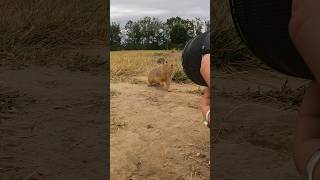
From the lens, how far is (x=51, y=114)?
2.50 metres

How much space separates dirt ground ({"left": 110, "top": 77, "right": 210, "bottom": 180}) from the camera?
1929 millimetres

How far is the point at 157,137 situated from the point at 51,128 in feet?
1.62

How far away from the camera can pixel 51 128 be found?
7.45ft

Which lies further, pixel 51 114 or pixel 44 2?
pixel 44 2

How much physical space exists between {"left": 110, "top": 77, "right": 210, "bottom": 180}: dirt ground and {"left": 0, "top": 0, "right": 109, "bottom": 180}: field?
0.29ft

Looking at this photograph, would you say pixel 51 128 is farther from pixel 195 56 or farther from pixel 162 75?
pixel 162 75

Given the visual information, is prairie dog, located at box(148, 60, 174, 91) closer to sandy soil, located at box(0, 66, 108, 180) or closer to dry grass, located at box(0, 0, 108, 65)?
sandy soil, located at box(0, 66, 108, 180)

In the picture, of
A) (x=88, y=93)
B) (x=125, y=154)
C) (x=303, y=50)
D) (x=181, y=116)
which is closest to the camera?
(x=303, y=50)

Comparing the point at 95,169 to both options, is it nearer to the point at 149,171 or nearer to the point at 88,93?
the point at 149,171

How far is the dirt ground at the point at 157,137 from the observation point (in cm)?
193

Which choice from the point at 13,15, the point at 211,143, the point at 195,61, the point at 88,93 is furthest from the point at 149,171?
the point at 13,15

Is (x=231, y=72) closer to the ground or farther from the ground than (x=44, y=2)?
closer to the ground

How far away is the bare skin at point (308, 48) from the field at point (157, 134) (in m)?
1.42

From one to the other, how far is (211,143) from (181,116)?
0.62 metres
